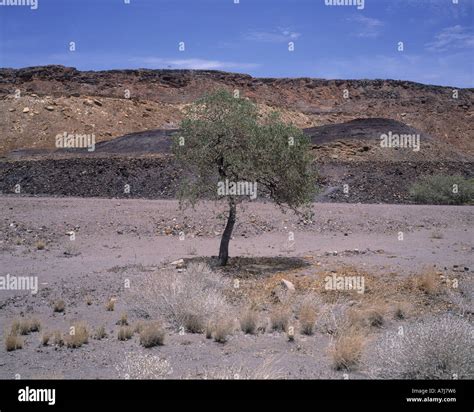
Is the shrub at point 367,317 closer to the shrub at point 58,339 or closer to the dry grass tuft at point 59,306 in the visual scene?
the shrub at point 58,339

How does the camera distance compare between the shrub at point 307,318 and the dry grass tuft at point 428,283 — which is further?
the dry grass tuft at point 428,283

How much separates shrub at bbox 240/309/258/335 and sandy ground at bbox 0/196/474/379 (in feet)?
0.59

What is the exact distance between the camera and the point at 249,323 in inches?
392

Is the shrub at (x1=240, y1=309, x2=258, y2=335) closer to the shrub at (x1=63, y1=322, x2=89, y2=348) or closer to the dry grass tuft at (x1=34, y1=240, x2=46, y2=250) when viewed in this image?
the shrub at (x1=63, y1=322, x2=89, y2=348)

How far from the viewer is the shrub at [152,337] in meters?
9.14

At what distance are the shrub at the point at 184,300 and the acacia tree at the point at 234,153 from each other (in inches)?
161

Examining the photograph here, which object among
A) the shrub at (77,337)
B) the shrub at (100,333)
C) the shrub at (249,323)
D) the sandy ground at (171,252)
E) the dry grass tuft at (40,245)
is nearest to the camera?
the sandy ground at (171,252)

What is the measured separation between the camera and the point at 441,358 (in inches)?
277

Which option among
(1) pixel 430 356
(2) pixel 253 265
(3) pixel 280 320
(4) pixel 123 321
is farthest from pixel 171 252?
(1) pixel 430 356

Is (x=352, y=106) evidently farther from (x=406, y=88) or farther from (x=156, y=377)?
(x=156, y=377)

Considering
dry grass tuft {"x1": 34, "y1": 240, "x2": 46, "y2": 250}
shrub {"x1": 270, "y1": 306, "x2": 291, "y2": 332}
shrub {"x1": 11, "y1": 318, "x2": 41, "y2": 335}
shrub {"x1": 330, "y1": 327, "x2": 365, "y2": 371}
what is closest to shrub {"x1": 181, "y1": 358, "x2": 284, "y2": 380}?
shrub {"x1": 330, "y1": 327, "x2": 365, "y2": 371}

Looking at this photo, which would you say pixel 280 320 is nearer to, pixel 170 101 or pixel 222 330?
pixel 222 330

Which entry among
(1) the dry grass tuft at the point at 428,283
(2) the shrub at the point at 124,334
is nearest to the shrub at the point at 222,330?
(2) the shrub at the point at 124,334

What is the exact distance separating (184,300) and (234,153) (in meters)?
6.13
